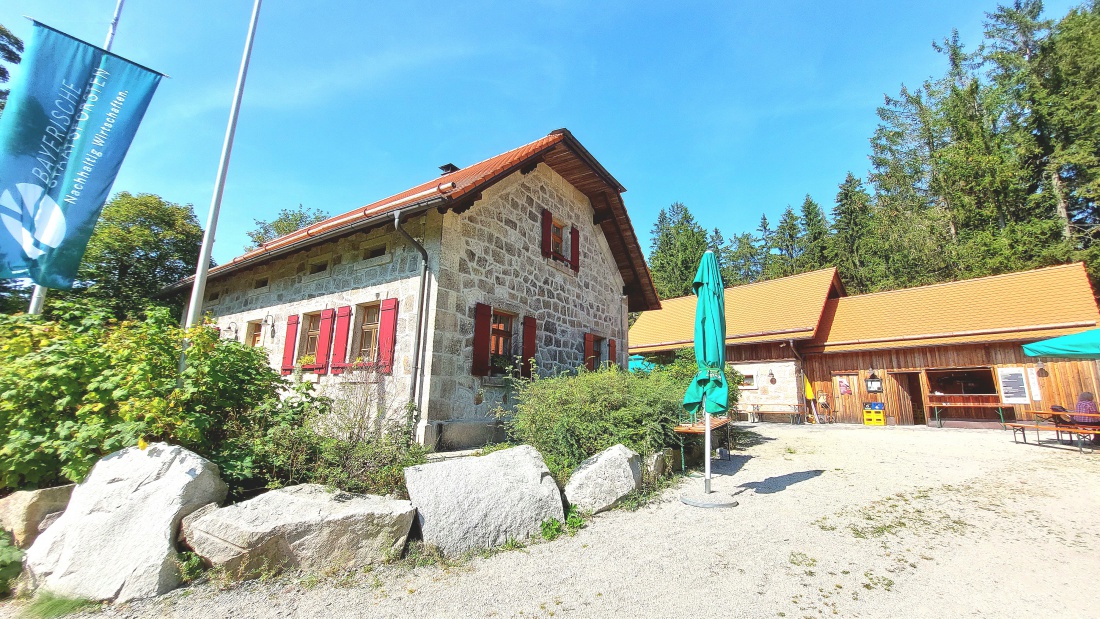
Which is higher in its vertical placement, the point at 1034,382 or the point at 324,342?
the point at 324,342

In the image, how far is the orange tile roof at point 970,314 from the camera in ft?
41.9

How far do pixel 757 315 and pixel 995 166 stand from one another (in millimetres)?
14973

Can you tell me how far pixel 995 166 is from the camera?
2136 centimetres

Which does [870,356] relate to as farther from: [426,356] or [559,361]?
[426,356]

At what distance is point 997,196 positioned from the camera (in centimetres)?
2167

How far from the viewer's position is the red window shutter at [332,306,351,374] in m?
7.67

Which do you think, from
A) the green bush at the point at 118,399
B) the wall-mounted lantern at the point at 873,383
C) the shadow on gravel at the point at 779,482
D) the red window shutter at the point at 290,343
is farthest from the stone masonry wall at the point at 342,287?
the wall-mounted lantern at the point at 873,383

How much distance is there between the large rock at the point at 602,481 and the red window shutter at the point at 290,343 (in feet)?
21.4

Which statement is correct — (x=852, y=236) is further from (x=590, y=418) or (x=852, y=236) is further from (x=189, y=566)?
(x=189, y=566)

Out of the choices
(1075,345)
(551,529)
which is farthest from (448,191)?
(1075,345)

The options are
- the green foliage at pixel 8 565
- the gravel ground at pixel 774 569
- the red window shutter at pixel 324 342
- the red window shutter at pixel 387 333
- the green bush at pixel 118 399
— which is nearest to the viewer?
the gravel ground at pixel 774 569

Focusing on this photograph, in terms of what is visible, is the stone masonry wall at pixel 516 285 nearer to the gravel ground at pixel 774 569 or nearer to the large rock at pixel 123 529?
the gravel ground at pixel 774 569

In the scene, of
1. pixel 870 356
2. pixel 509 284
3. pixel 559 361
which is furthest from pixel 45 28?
pixel 870 356

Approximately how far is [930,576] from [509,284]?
665 cm
